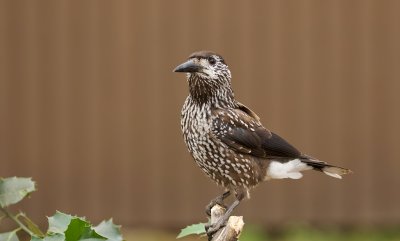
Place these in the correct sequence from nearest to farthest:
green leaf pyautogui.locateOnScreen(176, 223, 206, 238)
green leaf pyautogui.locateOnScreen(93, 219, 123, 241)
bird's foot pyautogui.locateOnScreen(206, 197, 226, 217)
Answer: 1. green leaf pyautogui.locateOnScreen(93, 219, 123, 241)
2. green leaf pyautogui.locateOnScreen(176, 223, 206, 238)
3. bird's foot pyautogui.locateOnScreen(206, 197, 226, 217)

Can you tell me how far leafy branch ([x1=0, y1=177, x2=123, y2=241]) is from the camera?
2252 millimetres

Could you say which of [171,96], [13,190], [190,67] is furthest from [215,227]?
[171,96]

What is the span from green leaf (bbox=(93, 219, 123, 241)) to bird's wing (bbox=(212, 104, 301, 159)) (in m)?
1.54

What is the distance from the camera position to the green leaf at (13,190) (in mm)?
2607

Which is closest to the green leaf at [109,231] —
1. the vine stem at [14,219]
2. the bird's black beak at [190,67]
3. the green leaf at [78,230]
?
the green leaf at [78,230]

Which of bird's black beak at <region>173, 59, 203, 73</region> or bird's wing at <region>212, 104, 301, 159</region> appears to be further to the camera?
bird's wing at <region>212, 104, 301, 159</region>

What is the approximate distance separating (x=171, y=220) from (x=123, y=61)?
6.49 feet

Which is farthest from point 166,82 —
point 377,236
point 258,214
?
point 377,236

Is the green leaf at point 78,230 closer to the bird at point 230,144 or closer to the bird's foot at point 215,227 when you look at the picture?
the bird's foot at point 215,227

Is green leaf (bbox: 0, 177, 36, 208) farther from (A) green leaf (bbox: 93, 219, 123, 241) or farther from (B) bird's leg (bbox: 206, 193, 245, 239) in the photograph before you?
(B) bird's leg (bbox: 206, 193, 245, 239)

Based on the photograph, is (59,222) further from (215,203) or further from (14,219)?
(215,203)

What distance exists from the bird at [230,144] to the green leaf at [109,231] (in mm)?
1336

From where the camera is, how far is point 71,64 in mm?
11188

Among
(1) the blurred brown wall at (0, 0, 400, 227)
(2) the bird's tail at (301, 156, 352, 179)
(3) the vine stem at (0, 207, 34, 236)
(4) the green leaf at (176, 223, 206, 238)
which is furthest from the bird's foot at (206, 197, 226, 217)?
(1) the blurred brown wall at (0, 0, 400, 227)
